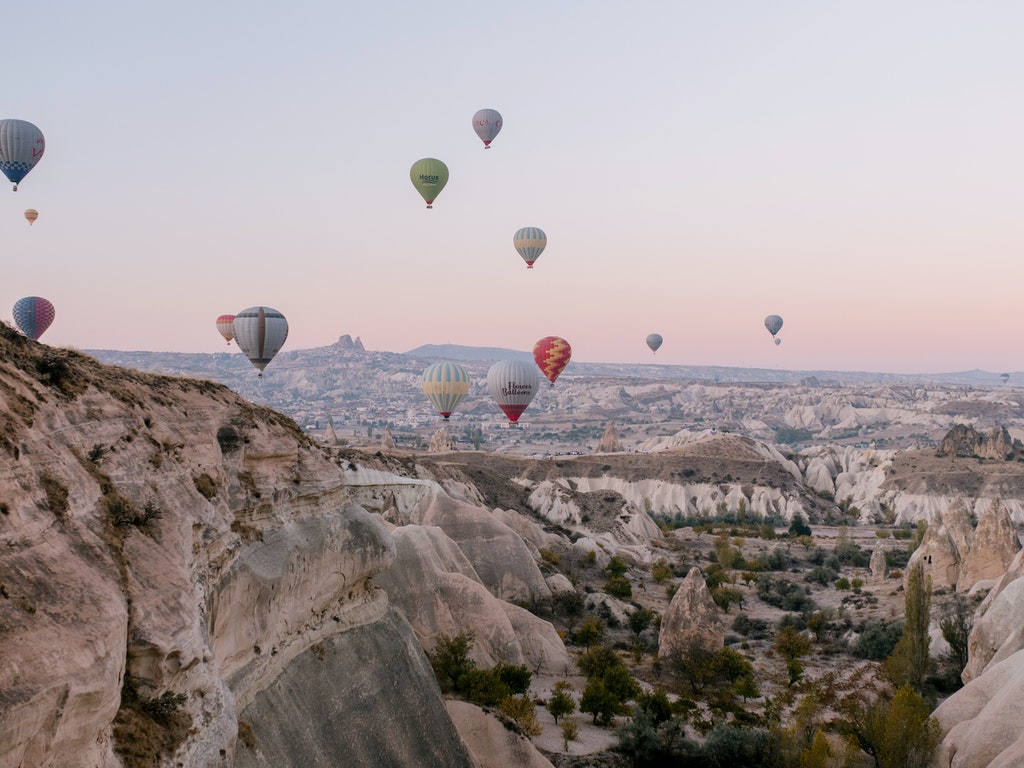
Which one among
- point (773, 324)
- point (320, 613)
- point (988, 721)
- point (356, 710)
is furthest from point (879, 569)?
point (773, 324)

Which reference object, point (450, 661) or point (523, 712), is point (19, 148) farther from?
point (523, 712)

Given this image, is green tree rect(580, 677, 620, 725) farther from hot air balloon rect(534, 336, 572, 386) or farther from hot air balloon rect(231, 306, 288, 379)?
hot air balloon rect(534, 336, 572, 386)

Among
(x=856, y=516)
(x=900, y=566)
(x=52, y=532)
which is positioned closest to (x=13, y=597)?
(x=52, y=532)

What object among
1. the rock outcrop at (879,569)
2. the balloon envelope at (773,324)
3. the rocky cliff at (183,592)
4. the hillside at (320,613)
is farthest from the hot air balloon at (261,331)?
the balloon envelope at (773,324)

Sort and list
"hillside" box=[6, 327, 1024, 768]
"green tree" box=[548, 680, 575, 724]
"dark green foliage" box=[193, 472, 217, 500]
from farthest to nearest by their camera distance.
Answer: "green tree" box=[548, 680, 575, 724] < "dark green foliage" box=[193, 472, 217, 500] < "hillside" box=[6, 327, 1024, 768]

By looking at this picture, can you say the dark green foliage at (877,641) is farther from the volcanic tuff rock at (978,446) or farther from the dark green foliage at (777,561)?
the volcanic tuff rock at (978,446)

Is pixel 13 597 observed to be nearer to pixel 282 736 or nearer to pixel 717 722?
pixel 282 736

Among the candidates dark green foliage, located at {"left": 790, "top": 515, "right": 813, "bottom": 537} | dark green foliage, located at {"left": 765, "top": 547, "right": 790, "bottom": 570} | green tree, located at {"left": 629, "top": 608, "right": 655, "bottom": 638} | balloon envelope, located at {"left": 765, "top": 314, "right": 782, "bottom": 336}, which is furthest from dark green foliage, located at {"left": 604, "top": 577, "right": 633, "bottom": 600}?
balloon envelope, located at {"left": 765, "top": 314, "right": 782, "bottom": 336}
